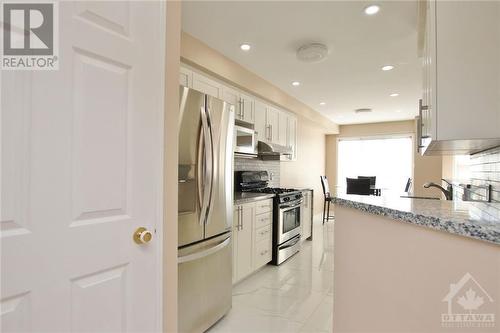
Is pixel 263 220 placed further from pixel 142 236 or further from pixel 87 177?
pixel 87 177

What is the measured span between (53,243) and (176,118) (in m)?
0.76

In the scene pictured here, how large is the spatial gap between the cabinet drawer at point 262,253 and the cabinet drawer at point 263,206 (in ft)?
1.19

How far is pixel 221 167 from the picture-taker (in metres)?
2.14

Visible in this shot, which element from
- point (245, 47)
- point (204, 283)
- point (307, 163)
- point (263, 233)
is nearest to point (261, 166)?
point (263, 233)

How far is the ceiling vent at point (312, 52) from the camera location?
2.79 metres

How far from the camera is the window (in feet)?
23.3

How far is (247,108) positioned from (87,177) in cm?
283

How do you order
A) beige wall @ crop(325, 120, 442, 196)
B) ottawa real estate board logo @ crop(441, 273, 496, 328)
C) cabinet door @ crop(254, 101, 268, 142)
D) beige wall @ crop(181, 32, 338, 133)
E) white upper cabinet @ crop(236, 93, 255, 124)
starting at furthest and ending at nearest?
beige wall @ crop(325, 120, 442, 196) < cabinet door @ crop(254, 101, 268, 142) < white upper cabinet @ crop(236, 93, 255, 124) < beige wall @ crop(181, 32, 338, 133) < ottawa real estate board logo @ crop(441, 273, 496, 328)

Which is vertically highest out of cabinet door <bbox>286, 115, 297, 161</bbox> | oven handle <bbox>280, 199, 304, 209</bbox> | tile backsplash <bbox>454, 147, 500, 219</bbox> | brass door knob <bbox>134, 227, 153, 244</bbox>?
cabinet door <bbox>286, 115, 297, 161</bbox>

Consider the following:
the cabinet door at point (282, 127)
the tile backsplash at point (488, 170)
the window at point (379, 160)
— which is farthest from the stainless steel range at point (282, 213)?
the window at point (379, 160)

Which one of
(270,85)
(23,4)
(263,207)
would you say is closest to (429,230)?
(23,4)

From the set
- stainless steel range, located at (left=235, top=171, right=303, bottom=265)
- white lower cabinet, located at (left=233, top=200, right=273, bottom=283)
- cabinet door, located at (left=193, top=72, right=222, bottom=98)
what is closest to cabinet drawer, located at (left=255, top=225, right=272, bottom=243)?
white lower cabinet, located at (left=233, top=200, right=273, bottom=283)

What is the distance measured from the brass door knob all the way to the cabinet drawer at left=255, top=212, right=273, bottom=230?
2000 mm

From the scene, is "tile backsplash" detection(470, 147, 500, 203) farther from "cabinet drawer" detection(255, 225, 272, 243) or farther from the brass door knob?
"cabinet drawer" detection(255, 225, 272, 243)
